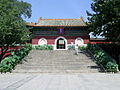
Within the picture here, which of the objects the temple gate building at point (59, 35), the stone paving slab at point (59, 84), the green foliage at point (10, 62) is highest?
the temple gate building at point (59, 35)

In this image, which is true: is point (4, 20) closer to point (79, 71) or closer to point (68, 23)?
point (79, 71)

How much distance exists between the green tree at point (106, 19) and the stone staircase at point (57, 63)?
3.20m

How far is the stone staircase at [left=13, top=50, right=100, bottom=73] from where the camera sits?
650 inches

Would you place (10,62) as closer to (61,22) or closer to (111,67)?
(111,67)

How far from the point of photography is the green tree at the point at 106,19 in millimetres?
17583

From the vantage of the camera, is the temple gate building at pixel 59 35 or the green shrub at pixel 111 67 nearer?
the green shrub at pixel 111 67

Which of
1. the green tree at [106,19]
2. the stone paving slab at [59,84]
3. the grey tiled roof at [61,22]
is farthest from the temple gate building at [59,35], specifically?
the stone paving slab at [59,84]

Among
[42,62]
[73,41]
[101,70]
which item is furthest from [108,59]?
[73,41]

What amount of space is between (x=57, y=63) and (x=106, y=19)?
6.43m

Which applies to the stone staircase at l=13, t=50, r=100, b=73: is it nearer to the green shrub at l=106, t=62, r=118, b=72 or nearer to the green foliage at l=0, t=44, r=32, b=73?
the green foliage at l=0, t=44, r=32, b=73

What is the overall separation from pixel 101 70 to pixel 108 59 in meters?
1.35

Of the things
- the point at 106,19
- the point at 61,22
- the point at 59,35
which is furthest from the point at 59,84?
the point at 61,22

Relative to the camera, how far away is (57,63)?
61.0 feet

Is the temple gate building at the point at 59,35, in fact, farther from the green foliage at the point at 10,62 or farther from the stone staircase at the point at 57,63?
the green foliage at the point at 10,62
